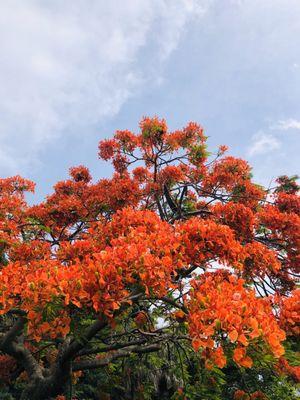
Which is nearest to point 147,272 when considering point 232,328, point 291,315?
point 232,328

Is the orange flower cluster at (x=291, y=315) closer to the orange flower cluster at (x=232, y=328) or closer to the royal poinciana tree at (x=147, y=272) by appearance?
the royal poinciana tree at (x=147, y=272)

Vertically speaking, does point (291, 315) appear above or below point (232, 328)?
above

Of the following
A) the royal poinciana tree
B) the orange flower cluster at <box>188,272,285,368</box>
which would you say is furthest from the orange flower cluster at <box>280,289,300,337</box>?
the orange flower cluster at <box>188,272,285,368</box>

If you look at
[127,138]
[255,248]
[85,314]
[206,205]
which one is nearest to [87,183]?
[127,138]

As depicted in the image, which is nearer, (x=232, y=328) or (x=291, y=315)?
(x=232, y=328)

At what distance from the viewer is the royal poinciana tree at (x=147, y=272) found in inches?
163

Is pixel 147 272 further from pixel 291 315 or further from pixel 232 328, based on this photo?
pixel 291 315

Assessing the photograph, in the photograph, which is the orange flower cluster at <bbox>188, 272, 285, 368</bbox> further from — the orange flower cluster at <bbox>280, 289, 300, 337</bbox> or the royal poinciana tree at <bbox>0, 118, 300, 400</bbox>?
the orange flower cluster at <bbox>280, 289, 300, 337</bbox>

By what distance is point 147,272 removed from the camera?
4.35 meters

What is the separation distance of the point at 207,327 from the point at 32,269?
261 cm

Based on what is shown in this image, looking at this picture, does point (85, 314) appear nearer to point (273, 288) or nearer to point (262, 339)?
point (262, 339)

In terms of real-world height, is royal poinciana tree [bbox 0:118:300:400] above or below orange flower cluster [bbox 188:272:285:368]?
above

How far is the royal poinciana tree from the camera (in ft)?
13.6

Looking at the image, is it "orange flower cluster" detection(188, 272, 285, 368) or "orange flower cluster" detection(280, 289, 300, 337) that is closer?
"orange flower cluster" detection(188, 272, 285, 368)
